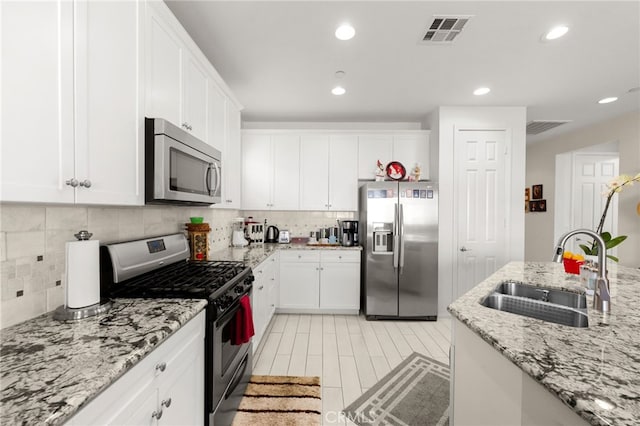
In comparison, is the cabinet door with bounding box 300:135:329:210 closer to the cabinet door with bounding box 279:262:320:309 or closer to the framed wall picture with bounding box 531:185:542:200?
the cabinet door with bounding box 279:262:320:309

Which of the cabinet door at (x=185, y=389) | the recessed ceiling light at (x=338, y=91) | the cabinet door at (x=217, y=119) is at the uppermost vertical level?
the recessed ceiling light at (x=338, y=91)

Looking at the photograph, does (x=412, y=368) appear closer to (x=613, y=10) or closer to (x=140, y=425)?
(x=140, y=425)

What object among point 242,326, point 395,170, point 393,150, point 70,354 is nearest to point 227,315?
point 242,326

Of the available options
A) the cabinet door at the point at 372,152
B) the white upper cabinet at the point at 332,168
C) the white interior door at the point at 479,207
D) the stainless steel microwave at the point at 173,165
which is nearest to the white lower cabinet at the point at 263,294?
the stainless steel microwave at the point at 173,165

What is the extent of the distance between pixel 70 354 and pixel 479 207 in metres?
4.03

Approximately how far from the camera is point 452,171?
365 centimetres

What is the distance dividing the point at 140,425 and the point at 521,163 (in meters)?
4.41

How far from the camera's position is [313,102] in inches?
138

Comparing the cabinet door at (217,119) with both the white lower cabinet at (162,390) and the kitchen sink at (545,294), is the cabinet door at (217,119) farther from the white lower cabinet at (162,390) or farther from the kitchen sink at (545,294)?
the kitchen sink at (545,294)

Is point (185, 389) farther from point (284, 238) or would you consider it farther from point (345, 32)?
point (284, 238)

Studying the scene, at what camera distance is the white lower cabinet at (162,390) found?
782 mm

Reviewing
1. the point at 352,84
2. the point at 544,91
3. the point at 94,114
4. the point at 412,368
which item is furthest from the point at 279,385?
the point at 544,91

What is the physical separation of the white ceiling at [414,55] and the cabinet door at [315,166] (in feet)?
1.42

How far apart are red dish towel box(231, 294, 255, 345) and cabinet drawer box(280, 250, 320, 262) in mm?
1884
